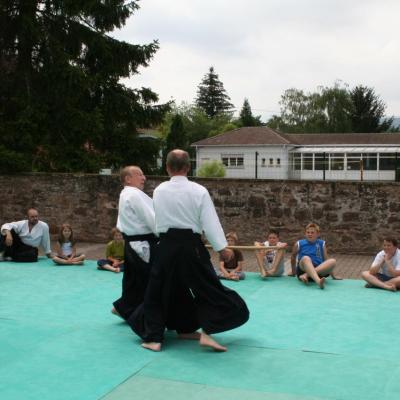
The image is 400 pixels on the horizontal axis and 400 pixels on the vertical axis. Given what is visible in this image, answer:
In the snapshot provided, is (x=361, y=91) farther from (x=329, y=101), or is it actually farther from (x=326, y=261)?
(x=326, y=261)

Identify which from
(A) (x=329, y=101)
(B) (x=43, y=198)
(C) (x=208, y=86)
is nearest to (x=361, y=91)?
(A) (x=329, y=101)

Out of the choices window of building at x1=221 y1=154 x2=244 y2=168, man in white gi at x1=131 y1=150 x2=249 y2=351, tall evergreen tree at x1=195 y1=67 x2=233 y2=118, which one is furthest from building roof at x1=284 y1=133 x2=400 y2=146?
man in white gi at x1=131 y1=150 x2=249 y2=351

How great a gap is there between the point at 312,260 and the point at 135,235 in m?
4.38

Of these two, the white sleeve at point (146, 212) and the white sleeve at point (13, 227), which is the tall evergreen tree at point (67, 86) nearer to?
the white sleeve at point (13, 227)

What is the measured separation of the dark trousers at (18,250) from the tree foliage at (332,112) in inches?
1986

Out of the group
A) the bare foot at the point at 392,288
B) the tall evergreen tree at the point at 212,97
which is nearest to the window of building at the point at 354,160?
the bare foot at the point at 392,288

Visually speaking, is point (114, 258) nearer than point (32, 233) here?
Yes

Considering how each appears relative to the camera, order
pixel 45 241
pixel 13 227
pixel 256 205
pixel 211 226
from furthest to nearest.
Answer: pixel 256 205, pixel 45 241, pixel 13 227, pixel 211 226

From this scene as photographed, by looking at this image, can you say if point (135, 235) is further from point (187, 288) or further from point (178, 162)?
point (178, 162)

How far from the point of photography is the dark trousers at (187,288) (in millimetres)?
5863

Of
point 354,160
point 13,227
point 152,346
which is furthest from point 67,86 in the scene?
Answer: point 354,160

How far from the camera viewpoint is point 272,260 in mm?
10719

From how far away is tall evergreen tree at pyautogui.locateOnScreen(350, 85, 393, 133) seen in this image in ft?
192

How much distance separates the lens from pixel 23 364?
539cm
